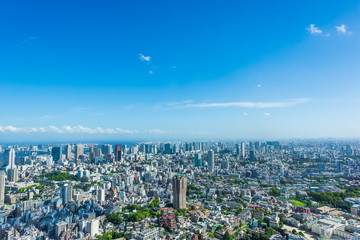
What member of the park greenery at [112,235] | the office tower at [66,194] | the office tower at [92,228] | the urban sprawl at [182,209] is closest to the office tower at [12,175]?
the urban sprawl at [182,209]

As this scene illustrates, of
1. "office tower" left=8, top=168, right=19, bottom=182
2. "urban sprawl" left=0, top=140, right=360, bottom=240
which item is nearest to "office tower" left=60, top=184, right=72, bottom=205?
"urban sprawl" left=0, top=140, right=360, bottom=240

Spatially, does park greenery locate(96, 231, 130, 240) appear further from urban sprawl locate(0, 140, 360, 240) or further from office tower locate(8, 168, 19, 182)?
office tower locate(8, 168, 19, 182)

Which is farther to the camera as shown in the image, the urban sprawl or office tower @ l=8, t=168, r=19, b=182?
office tower @ l=8, t=168, r=19, b=182

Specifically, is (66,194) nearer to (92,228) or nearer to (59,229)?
(59,229)

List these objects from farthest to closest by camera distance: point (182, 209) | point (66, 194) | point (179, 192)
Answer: point (66, 194) → point (179, 192) → point (182, 209)

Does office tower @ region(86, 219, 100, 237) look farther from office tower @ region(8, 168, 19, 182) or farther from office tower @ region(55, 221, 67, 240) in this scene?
office tower @ region(8, 168, 19, 182)

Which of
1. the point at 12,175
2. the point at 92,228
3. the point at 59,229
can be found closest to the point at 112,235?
the point at 92,228

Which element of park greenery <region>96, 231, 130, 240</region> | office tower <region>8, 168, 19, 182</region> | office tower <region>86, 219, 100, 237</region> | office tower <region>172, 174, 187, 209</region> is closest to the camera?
park greenery <region>96, 231, 130, 240</region>

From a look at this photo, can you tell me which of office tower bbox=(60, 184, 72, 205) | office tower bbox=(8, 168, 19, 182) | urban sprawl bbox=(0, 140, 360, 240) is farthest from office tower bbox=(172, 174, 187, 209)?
office tower bbox=(8, 168, 19, 182)

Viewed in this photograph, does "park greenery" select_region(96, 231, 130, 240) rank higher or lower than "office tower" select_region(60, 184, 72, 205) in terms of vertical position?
lower

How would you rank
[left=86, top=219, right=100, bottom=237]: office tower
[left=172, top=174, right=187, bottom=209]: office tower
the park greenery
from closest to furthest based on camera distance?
the park greenery, [left=86, top=219, right=100, bottom=237]: office tower, [left=172, top=174, right=187, bottom=209]: office tower

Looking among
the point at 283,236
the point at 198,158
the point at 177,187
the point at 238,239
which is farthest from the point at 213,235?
the point at 198,158
